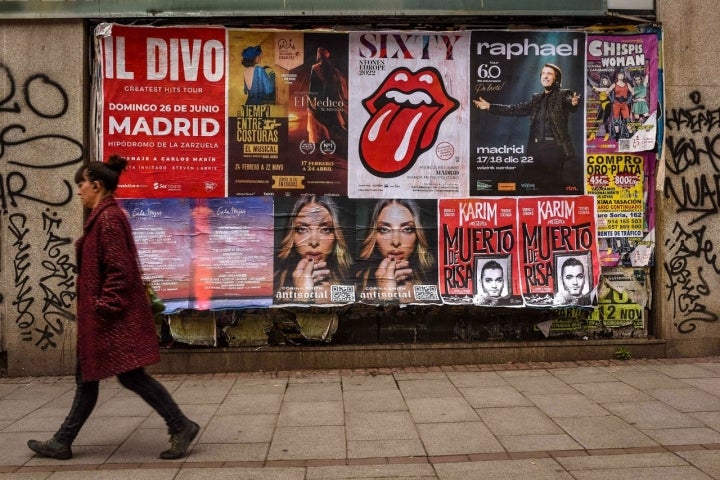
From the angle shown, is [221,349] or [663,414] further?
[221,349]

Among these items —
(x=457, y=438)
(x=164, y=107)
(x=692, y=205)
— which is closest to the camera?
(x=457, y=438)

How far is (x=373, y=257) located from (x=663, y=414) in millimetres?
3172

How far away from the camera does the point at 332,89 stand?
743 centimetres

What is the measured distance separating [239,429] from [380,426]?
1110 mm

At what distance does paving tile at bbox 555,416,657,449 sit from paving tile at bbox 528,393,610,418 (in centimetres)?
13

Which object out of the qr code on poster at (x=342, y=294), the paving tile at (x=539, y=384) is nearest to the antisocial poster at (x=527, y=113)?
the qr code on poster at (x=342, y=294)

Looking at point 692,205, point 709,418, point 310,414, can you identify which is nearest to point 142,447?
point 310,414

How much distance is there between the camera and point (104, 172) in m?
4.84

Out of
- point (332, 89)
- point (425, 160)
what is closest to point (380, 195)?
point (425, 160)

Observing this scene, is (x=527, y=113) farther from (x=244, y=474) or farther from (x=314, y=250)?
(x=244, y=474)

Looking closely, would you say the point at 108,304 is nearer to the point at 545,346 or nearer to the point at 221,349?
the point at 221,349

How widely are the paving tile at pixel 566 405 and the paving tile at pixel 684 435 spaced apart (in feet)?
1.80

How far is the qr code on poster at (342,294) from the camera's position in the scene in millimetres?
7414

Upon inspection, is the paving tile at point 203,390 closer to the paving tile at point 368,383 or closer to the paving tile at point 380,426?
the paving tile at point 368,383
